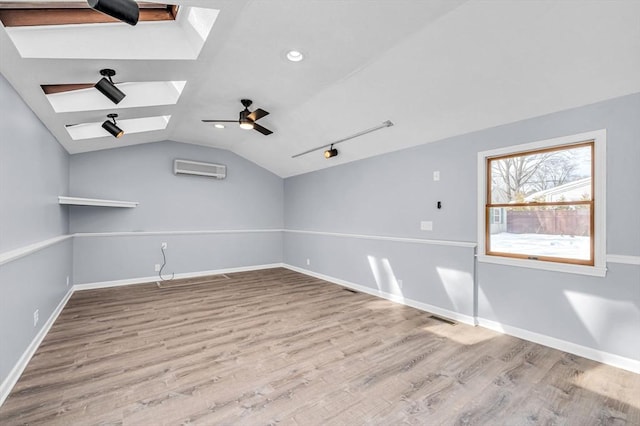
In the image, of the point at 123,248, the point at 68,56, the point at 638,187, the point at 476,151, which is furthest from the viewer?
the point at 123,248

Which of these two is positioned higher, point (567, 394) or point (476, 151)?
point (476, 151)

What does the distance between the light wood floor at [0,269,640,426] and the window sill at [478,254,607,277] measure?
2.62 ft

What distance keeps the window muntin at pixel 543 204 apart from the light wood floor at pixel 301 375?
1.02 m

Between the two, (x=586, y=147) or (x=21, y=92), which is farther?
(x=586, y=147)

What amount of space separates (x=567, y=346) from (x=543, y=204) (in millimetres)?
1420

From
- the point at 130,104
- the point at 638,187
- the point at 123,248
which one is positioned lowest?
the point at 123,248

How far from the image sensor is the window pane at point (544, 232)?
2857 mm

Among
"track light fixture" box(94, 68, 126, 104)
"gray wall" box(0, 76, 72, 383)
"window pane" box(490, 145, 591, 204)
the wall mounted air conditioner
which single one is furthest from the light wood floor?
the wall mounted air conditioner

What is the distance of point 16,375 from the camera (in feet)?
7.51

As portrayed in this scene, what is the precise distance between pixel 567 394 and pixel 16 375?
4.25 m

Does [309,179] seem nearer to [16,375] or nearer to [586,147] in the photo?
[586,147]

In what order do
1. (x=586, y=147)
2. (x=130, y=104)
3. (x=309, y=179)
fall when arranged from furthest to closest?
(x=309, y=179), (x=130, y=104), (x=586, y=147)

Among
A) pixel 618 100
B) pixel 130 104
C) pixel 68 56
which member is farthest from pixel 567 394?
pixel 130 104

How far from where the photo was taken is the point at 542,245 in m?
3.13
